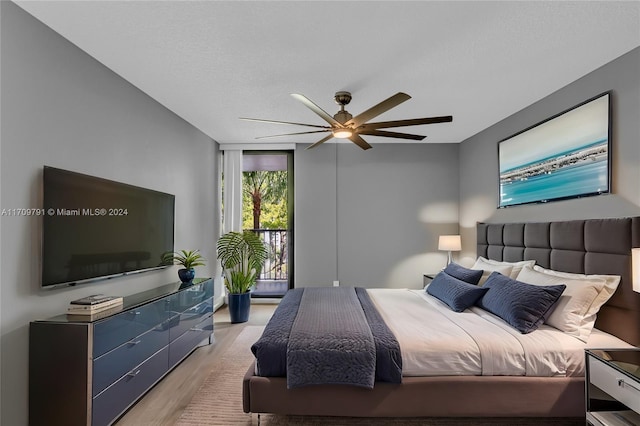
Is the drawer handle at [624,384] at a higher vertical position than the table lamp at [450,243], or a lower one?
lower

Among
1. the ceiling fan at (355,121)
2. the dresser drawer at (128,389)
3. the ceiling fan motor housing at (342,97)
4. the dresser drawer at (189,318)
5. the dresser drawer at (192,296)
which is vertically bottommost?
the dresser drawer at (128,389)

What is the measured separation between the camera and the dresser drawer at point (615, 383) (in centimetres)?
167

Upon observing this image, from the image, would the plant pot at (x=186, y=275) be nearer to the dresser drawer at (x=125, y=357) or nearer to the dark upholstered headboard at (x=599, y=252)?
the dresser drawer at (x=125, y=357)

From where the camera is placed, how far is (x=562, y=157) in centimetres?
293

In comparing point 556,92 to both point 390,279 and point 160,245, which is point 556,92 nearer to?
point 390,279

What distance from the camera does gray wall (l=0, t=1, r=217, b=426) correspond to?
1.91 m

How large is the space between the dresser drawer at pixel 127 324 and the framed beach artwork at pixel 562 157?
11.9 feet

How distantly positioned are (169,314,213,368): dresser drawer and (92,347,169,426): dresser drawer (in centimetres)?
Answer: 11

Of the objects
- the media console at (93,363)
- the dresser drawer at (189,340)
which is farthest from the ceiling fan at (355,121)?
the dresser drawer at (189,340)

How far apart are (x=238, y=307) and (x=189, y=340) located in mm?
1182

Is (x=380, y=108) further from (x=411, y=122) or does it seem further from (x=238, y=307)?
(x=238, y=307)

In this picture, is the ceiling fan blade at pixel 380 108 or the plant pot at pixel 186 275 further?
the plant pot at pixel 186 275

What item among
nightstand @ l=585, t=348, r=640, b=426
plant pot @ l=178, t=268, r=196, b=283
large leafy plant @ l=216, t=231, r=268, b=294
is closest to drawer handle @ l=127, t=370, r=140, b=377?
plant pot @ l=178, t=268, r=196, b=283

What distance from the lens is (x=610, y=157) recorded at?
247 cm
